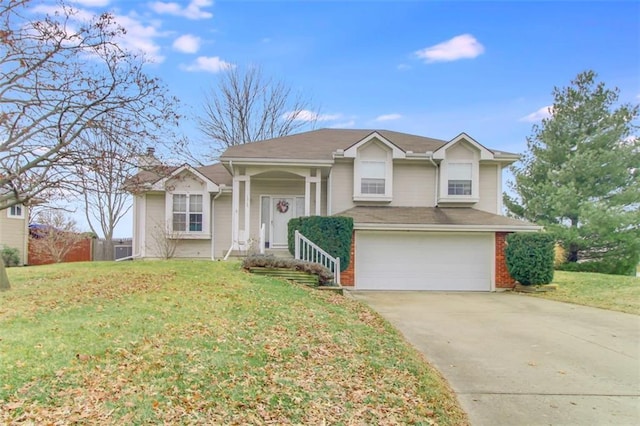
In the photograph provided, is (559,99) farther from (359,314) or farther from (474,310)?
(359,314)

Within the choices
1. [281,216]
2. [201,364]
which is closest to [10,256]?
[281,216]

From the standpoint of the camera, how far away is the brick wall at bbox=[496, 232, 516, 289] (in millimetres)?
Answer: 14469

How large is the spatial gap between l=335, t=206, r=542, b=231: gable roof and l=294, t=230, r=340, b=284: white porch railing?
1638 mm

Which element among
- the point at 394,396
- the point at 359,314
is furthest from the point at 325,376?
the point at 359,314

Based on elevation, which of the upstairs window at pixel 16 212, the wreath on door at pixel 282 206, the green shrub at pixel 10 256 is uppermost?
the wreath on door at pixel 282 206

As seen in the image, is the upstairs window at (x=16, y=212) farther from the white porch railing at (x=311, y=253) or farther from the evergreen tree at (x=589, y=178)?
the evergreen tree at (x=589, y=178)

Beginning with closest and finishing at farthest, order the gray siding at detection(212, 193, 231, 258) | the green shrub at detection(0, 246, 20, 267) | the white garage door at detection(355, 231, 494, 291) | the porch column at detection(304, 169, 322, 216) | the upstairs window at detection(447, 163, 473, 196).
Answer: the white garage door at detection(355, 231, 494, 291) < the porch column at detection(304, 169, 322, 216) < the upstairs window at detection(447, 163, 473, 196) < the gray siding at detection(212, 193, 231, 258) < the green shrub at detection(0, 246, 20, 267)

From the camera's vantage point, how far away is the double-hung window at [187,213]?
1625cm

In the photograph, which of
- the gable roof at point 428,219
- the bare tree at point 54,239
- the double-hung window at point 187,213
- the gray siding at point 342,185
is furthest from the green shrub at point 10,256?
the gable roof at point 428,219

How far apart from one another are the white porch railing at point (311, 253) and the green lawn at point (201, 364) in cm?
501

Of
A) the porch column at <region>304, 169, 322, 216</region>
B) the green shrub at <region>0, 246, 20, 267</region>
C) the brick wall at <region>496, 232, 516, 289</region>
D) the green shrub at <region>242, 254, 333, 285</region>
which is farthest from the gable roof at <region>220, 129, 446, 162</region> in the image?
the green shrub at <region>0, 246, 20, 267</region>

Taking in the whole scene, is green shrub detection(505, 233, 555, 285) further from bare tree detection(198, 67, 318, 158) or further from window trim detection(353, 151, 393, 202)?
bare tree detection(198, 67, 318, 158)

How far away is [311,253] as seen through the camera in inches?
517

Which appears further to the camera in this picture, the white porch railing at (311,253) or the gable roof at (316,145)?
the gable roof at (316,145)
